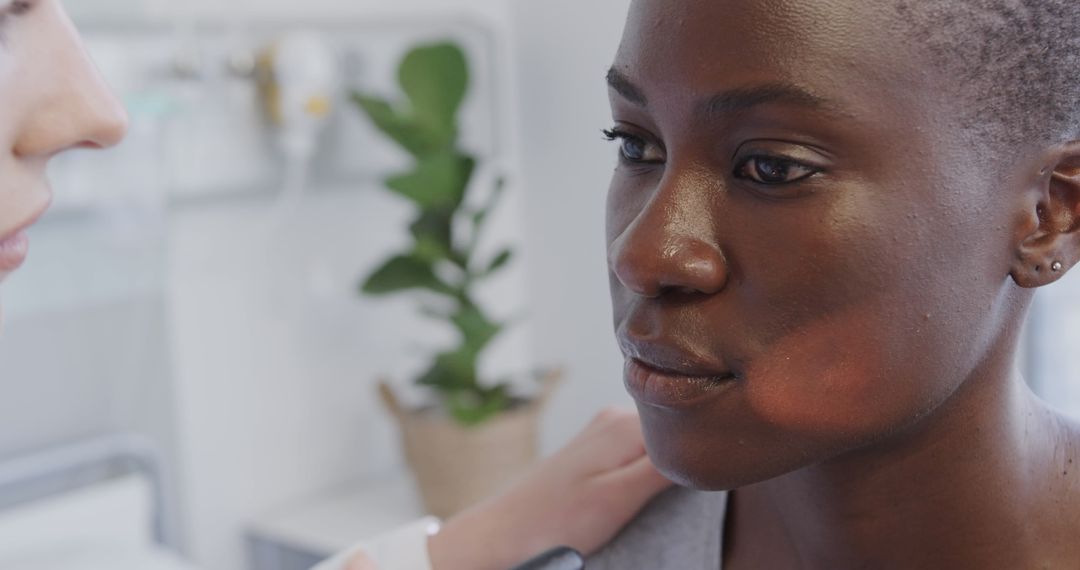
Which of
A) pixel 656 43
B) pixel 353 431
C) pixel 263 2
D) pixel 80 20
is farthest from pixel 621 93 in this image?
pixel 353 431

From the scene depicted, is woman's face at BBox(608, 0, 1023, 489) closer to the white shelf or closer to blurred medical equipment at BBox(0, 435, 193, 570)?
blurred medical equipment at BBox(0, 435, 193, 570)

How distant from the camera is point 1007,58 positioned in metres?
0.52

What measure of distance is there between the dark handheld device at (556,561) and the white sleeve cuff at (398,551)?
13 centimetres

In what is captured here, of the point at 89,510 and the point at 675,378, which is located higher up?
the point at 675,378

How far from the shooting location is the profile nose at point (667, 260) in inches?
20.5

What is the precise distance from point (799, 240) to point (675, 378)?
0.09 meters

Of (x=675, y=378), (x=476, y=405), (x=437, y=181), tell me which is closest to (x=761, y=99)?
(x=675, y=378)

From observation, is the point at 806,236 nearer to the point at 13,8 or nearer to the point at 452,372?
the point at 13,8

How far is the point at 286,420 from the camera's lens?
168 cm

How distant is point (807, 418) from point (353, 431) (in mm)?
1325

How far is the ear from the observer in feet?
1.81

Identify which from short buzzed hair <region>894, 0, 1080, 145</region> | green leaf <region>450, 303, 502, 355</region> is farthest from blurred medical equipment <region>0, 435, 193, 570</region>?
short buzzed hair <region>894, 0, 1080, 145</region>

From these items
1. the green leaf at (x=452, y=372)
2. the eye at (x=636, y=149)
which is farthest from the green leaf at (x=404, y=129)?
the eye at (x=636, y=149)

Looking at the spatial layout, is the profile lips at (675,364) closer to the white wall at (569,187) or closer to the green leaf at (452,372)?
the green leaf at (452,372)
